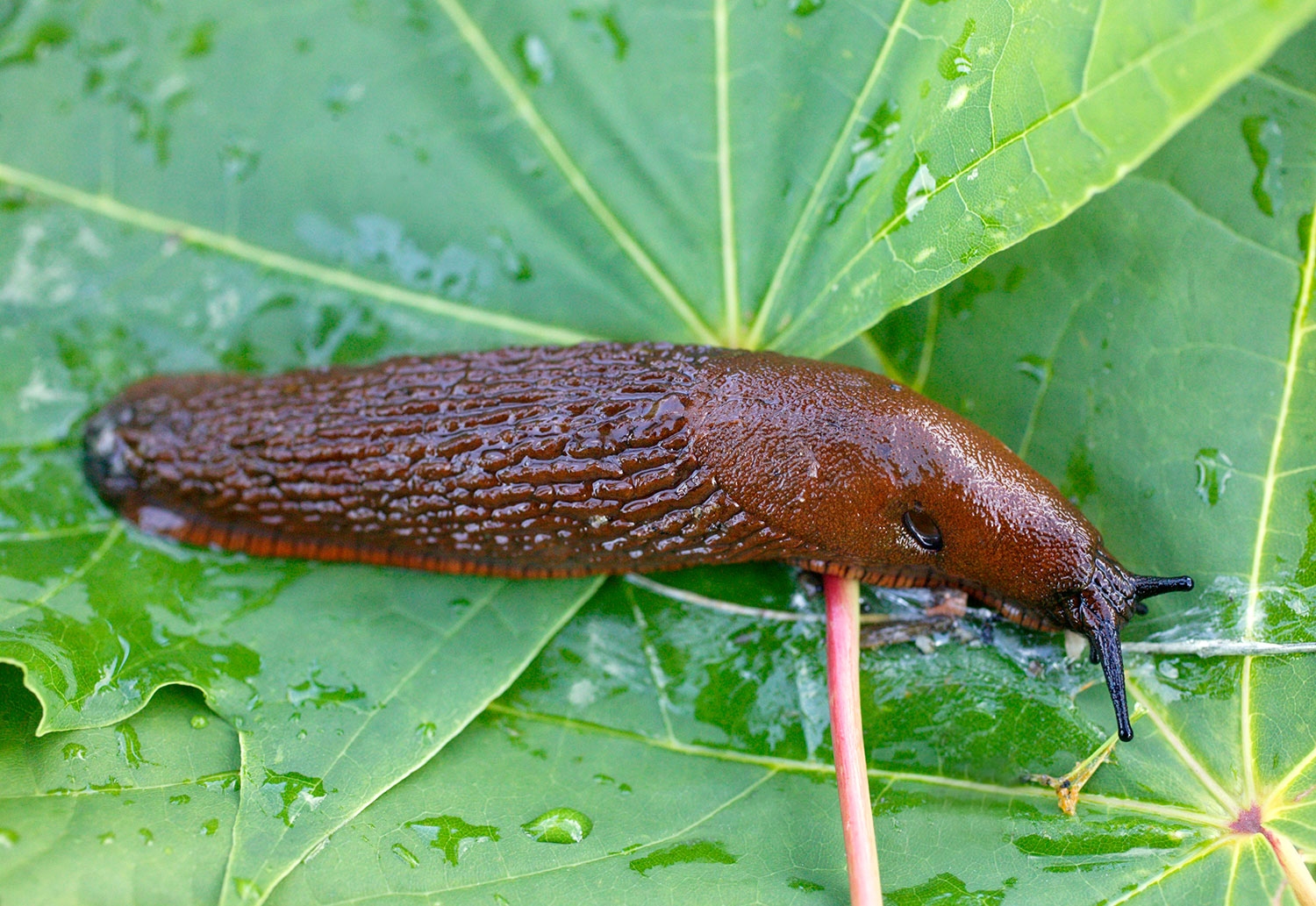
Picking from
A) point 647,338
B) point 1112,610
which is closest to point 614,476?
point 647,338

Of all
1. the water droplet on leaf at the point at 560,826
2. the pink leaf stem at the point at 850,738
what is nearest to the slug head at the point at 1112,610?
the pink leaf stem at the point at 850,738

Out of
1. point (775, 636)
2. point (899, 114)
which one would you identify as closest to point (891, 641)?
point (775, 636)

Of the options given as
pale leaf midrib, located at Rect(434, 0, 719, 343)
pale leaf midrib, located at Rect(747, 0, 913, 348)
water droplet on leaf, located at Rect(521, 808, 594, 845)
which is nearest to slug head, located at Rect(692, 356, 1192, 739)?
pale leaf midrib, located at Rect(747, 0, 913, 348)

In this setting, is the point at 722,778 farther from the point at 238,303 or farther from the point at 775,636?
the point at 238,303

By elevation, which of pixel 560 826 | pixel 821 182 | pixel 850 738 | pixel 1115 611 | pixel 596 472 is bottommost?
pixel 560 826

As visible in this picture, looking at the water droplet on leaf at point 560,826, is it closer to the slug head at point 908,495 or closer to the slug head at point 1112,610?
the slug head at point 908,495

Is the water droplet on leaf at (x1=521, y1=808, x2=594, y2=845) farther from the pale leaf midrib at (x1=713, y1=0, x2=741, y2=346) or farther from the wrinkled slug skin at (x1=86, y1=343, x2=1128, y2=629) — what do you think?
the pale leaf midrib at (x1=713, y1=0, x2=741, y2=346)

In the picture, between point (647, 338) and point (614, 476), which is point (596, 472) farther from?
point (647, 338)
